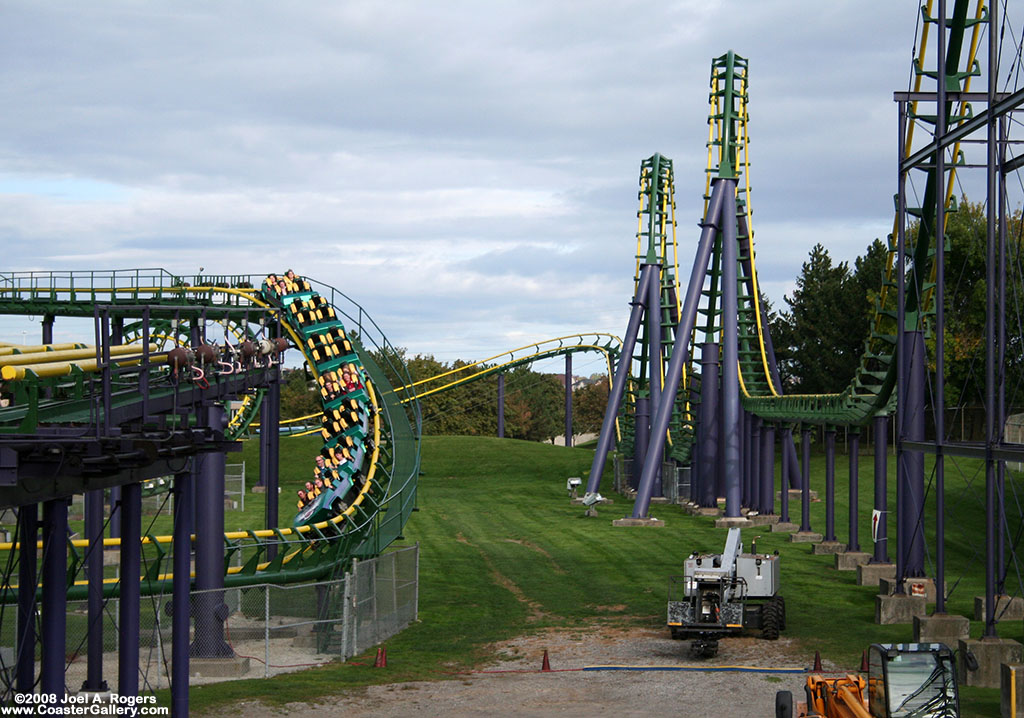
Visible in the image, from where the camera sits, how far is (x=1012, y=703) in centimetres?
2061

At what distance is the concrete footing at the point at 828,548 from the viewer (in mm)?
41875

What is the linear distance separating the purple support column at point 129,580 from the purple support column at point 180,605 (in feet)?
2.30

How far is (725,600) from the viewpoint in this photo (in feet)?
88.5

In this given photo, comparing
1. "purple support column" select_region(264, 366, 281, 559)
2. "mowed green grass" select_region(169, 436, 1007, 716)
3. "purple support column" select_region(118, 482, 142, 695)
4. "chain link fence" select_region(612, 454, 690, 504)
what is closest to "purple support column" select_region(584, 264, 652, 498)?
"mowed green grass" select_region(169, 436, 1007, 716)

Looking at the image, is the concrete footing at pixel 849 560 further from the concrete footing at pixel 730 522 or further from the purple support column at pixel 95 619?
the purple support column at pixel 95 619

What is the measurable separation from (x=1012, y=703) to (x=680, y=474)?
44.4 metres

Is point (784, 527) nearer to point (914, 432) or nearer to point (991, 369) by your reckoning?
point (914, 432)

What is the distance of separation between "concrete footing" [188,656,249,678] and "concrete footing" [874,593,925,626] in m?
14.3

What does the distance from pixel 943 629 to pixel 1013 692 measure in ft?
17.4

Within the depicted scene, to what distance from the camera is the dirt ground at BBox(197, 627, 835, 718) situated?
2162 cm

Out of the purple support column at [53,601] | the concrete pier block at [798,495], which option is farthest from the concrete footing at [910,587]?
the concrete pier block at [798,495]

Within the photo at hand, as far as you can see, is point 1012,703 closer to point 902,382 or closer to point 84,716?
point 902,382

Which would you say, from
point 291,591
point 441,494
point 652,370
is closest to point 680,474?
point 652,370

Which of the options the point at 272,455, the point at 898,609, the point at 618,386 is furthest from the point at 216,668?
the point at 618,386
